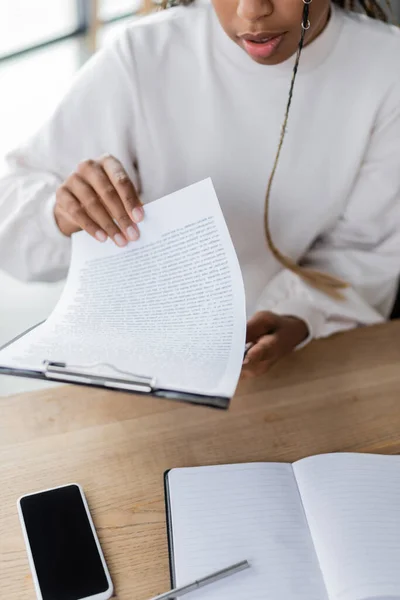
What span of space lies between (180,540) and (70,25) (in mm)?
3441

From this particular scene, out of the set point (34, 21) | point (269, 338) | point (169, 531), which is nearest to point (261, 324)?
point (269, 338)

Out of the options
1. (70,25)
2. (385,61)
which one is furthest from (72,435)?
(70,25)

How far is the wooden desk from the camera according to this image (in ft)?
2.01

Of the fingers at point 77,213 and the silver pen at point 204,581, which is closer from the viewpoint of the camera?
the silver pen at point 204,581

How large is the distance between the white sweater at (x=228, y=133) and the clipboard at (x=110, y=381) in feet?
1.02

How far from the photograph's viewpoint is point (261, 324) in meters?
0.86

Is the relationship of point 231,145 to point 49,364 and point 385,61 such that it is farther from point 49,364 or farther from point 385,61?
point 49,364

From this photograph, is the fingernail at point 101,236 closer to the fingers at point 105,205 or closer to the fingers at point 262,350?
the fingers at point 105,205

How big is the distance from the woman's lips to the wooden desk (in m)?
0.37

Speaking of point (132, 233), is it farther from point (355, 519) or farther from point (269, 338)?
point (355, 519)

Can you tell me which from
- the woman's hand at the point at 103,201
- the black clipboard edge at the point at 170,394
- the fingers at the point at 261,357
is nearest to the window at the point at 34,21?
the woman's hand at the point at 103,201

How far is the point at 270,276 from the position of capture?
3.44 ft

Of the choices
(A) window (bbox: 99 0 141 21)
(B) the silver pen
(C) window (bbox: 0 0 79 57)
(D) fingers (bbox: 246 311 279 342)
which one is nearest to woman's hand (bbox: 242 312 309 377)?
(D) fingers (bbox: 246 311 279 342)

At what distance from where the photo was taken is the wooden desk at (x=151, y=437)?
612 millimetres
